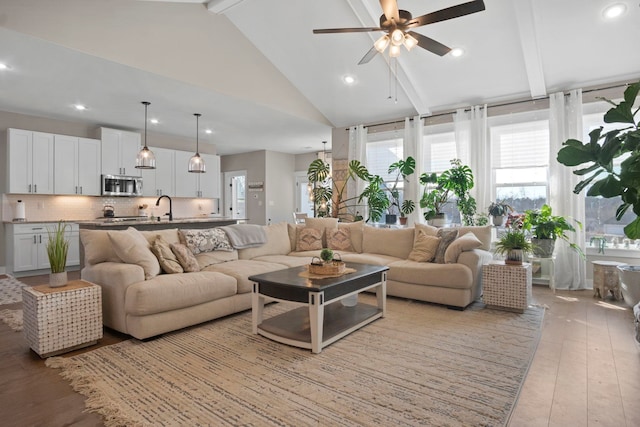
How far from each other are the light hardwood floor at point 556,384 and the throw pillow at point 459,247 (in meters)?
1.02

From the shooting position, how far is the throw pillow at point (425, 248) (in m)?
4.31

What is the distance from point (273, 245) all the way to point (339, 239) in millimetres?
1005

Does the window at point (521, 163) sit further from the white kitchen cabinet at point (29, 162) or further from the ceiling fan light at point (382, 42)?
the white kitchen cabinet at point (29, 162)

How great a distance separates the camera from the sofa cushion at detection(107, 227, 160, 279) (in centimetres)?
317

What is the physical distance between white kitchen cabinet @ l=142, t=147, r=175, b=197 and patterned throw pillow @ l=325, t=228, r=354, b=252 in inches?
170

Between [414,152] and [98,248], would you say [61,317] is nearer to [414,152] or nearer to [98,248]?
[98,248]

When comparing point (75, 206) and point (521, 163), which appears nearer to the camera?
point (521, 163)

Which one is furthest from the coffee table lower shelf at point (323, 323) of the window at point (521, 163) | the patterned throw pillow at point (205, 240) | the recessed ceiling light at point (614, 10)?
the recessed ceiling light at point (614, 10)

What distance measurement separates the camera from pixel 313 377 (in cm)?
229

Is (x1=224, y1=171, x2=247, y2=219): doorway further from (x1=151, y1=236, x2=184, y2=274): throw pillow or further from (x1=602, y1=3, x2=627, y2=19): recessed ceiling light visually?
(x1=602, y1=3, x2=627, y2=19): recessed ceiling light

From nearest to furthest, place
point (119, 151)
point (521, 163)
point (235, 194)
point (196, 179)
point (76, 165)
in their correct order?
point (521, 163) < point (76, 165) < point (119, 151) < point (196, 179) < point (235, 194)

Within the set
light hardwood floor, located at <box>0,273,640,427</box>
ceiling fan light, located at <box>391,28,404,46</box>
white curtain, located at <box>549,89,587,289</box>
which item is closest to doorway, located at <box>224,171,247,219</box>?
light hardwood floor, located at <box>0,273,640,427</box>

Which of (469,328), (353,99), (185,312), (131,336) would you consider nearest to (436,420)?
(469,328)

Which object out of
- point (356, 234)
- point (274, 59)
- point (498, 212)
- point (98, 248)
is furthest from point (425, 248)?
point (274, 59)
